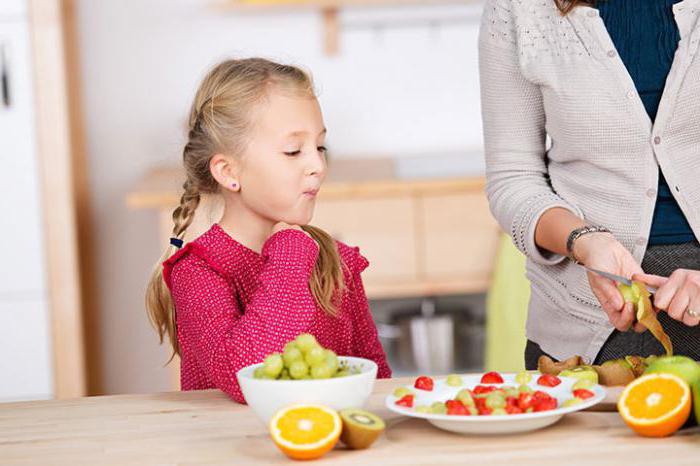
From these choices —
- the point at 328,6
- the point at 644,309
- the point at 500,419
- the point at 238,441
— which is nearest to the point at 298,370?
the point at 238,441

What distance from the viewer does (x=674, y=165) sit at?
1.61m

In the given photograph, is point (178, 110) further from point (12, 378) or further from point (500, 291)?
point (500, 291)

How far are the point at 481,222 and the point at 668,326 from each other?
5.66 feet

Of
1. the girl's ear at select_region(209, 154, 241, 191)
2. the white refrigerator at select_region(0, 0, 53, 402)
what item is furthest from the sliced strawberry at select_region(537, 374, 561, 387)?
the white refrigerator at select_region(0, 0, 53, 402)

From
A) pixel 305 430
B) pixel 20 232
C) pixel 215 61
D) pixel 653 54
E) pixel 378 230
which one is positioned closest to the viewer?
pixel 305 430

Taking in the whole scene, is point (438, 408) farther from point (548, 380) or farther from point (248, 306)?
point (248, 306)

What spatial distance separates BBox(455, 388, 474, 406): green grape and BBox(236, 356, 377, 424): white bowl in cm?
10

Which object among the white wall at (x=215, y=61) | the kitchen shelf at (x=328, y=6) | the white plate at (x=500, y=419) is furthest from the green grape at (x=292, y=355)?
the white wall at (x=215, y=61)

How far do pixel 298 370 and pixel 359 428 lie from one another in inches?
3.7

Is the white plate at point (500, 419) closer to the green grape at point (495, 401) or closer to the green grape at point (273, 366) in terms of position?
the green grape at point (495, 401)

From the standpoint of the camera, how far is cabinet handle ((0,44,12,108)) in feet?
11.1

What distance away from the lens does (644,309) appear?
1384 millimetres

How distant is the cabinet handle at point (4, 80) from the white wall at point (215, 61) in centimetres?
55

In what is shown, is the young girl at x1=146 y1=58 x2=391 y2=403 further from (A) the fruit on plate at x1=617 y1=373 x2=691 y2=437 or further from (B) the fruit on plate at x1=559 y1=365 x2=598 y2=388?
(A) the fruit on plate at x1=617 y1=373 x2=691 y2=437
